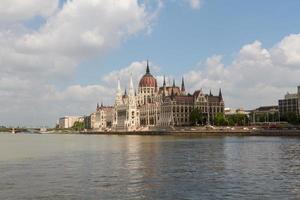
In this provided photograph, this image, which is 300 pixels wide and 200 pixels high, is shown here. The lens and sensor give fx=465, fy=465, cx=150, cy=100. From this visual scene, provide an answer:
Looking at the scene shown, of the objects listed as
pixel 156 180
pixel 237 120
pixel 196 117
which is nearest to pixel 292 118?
pixel 237 120

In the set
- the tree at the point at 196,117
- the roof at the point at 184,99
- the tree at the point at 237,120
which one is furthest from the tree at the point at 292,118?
the roof at the point at 184,99

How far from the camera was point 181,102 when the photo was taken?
19462cm

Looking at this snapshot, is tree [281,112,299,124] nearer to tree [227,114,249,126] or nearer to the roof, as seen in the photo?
tree [227,114,249,126]

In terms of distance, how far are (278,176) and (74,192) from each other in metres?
14.2

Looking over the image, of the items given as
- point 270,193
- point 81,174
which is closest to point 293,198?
point 270,193

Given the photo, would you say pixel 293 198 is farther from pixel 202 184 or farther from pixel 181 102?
pixel 181 102

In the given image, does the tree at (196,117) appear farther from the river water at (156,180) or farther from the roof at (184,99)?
the river water at (156,180)

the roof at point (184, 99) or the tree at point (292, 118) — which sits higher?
the roof at point (184, 99)

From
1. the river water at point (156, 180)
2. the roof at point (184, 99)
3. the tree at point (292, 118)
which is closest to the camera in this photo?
the river water at point (156, 180)

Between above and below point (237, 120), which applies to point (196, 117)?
above

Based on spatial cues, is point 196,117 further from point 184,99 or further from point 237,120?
point 184,99

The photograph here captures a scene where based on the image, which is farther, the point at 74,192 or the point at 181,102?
the point at 181,102

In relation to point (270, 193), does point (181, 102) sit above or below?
above

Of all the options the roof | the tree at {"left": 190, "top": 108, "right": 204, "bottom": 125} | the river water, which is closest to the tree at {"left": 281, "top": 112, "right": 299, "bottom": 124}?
the tree at {"left": 190, "top": 108, "right": 204, "bottom": 125}
